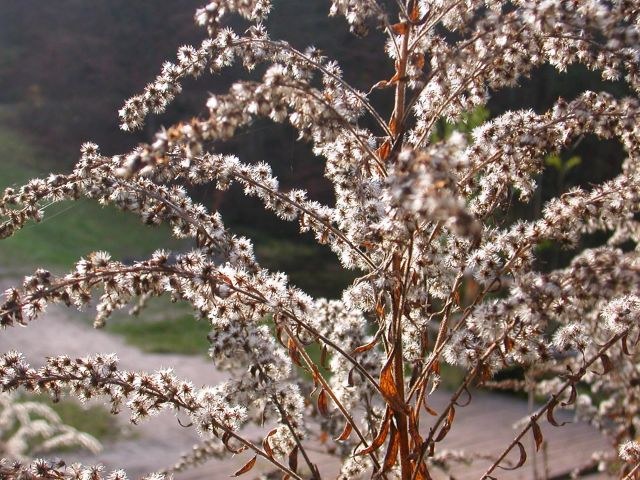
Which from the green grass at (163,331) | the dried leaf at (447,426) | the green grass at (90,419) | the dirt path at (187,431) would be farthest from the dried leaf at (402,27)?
the green grass at (163,331)

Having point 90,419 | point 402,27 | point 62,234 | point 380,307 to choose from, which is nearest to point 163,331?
point 62,234

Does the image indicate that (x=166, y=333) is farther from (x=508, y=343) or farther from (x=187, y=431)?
(x=508, y=343)

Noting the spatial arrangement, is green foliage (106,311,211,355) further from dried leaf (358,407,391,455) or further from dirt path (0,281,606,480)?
dried leaf (358,407,391,455)

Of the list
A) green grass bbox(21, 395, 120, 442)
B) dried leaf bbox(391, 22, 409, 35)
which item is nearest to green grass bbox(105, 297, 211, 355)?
green grass bbox(21, 395, 120, 442)

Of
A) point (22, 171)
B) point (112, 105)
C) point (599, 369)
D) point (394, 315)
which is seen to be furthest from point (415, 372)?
point (112, 105)

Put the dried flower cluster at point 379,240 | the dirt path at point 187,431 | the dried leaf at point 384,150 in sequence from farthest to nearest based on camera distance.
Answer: the dirt path at point 187,431, the dried leaf at point 384,150, the dried flower cluster at point 379,240

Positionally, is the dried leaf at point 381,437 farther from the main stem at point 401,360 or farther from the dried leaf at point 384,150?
the dried leaf at point 384,150
